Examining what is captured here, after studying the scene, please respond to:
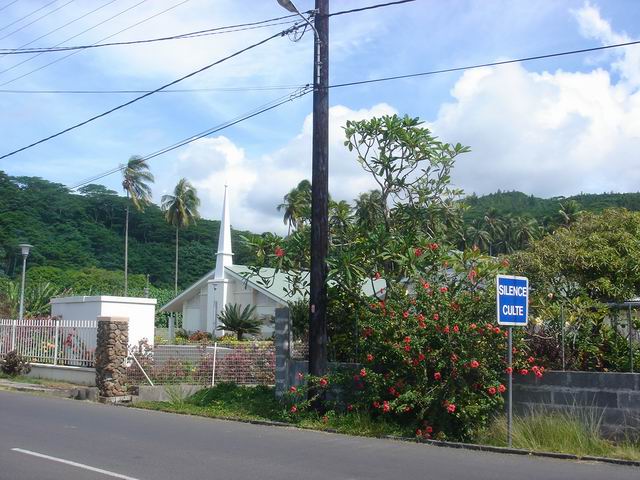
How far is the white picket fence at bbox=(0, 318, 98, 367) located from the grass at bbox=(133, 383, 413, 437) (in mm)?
4597

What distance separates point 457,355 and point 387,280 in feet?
7.91

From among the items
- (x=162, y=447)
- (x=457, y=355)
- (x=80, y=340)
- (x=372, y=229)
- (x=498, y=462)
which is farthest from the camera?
(x=80, y=340)

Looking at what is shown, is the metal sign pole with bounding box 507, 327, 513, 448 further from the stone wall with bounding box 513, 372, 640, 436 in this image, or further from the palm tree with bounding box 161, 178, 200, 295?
the palm tree with bounding box 161, 178, 200, 295

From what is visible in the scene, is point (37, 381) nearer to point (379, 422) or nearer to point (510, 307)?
point (379, 422)

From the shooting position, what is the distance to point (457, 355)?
12.2m

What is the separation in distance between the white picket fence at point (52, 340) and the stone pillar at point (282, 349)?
739cm

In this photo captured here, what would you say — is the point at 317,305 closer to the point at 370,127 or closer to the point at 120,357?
the point at 370,127

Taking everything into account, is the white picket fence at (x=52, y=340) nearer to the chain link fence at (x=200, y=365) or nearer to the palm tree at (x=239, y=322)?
the chain link fence at (x=200, y=365)

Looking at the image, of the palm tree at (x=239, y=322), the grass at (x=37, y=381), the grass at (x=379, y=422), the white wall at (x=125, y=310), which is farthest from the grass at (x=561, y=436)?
the palm tree at (x=239, y=322)

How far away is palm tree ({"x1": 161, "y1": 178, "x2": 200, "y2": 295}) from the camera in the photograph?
64750mm

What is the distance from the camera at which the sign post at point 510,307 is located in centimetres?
1147

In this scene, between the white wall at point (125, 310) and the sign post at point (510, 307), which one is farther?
the white wall at point (125, 310)

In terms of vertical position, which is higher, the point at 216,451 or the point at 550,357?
the point at 550,357

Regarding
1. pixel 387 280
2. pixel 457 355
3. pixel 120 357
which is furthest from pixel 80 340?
pixel 457 355
